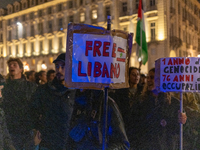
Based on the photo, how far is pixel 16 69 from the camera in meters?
3.54

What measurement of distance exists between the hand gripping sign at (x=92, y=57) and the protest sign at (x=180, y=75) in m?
1.29

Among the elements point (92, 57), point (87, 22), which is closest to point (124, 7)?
point (87, 22)

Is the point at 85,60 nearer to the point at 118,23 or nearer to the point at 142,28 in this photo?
the point at 142,28

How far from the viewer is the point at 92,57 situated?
6.84ft

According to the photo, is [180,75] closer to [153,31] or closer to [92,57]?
[92,57]

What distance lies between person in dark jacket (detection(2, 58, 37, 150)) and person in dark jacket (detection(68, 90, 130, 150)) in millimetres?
1406

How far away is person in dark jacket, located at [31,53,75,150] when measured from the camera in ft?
9.20

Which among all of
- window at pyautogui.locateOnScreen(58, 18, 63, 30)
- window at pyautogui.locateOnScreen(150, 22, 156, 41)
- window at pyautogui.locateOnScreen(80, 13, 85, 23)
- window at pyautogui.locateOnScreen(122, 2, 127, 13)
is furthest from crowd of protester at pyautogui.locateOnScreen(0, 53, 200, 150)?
window at pyautogui.locateOnScreen(58, 18, 63, 30)

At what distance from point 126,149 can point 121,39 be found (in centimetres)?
98

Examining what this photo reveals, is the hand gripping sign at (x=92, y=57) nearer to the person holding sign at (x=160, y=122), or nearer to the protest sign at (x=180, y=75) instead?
the protest sign at (x=180, y=75)

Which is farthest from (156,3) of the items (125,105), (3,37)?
(3,37)

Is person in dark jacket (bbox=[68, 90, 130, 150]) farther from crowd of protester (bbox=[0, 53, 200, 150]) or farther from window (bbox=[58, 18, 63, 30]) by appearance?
window (bbox=[58, 18, 63, 30])

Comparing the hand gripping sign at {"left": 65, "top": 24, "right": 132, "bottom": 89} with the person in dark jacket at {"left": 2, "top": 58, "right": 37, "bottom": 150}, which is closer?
the hand gripping sign at {"left": 65, "top": 24, "right": 132, "bottom": 89}

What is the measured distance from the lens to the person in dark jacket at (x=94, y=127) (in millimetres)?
1992
